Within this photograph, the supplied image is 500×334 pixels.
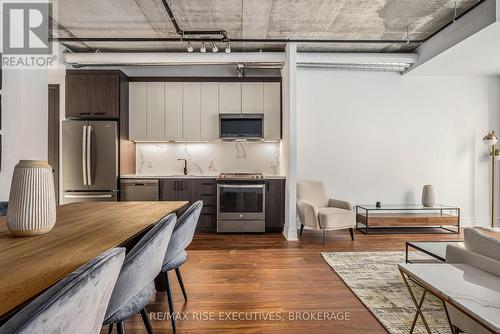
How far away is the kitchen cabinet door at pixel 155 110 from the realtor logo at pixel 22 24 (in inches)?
63.9

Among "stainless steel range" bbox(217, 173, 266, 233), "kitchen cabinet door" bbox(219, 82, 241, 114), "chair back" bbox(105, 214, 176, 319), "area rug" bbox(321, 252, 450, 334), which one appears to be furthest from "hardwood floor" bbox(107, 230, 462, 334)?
"kitchen cabinet door" bbox(219, 82, 241, 114)

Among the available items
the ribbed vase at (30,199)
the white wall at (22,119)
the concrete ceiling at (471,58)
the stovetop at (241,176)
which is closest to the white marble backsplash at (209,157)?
the stovetop at (241,176)

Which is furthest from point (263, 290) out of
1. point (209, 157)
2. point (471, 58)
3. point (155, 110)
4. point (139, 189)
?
point (471, 58)

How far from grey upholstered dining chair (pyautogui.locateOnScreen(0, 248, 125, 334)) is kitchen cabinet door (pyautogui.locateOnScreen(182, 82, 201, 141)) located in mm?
4418

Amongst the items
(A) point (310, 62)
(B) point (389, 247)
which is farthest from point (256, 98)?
(B) point (389, 247)

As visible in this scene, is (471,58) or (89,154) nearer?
(471,58)

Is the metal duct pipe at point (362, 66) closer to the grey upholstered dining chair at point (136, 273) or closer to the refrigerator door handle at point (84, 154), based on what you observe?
the refrigerator door handle at point (84, 154)

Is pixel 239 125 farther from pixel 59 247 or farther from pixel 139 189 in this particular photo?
pixel 59 247

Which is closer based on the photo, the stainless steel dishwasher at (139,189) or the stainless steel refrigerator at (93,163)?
the stainless steel refrigerator at (93,163)

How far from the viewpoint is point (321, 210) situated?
14.8 feet

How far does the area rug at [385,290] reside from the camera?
84.2 inches

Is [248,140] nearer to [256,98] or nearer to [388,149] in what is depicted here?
[256,98]

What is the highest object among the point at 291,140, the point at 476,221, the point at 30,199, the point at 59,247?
the point at 291,140

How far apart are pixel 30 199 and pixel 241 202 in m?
3.60
